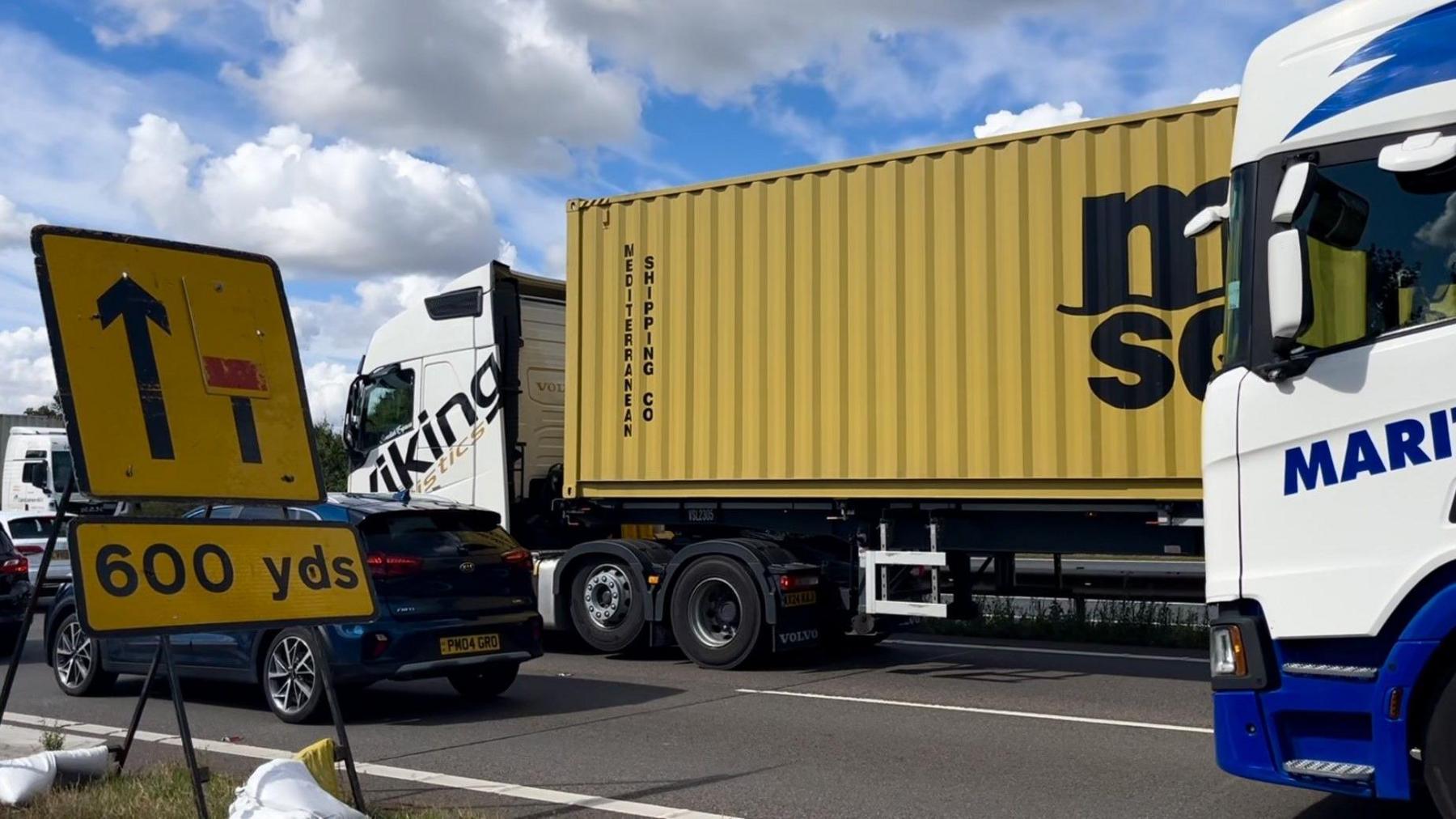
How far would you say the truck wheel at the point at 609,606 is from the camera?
455 inches

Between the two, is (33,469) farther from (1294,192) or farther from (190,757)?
(1294,192)

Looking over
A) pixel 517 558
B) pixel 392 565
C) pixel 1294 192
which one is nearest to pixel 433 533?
pixel 392 565

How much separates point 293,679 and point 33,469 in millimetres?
20251

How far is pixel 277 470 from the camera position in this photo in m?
5.84

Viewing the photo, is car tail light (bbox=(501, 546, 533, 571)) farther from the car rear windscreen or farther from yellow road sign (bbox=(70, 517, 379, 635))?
yellow road sign (bbox=(70, 517, 379, 635))

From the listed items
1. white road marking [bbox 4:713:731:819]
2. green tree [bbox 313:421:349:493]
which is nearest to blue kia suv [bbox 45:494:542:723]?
white road marking [bbox 4:713:731:819]

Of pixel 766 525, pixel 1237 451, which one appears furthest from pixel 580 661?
pixel 1237 451

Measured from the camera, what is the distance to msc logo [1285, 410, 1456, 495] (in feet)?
14.8

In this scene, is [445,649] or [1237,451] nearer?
[1237,451]

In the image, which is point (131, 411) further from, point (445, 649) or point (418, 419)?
point (418, 419)

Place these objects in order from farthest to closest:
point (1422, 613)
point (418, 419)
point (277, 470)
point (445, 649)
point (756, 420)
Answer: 1. point (418, 419)
2. point (756, 420)
3. point (445, 649)
4. point (277, 470)
5. point (1422, 613)

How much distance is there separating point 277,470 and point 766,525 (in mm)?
6007

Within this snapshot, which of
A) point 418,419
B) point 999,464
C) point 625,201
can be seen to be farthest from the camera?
point 418,419

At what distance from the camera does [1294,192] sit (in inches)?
192
